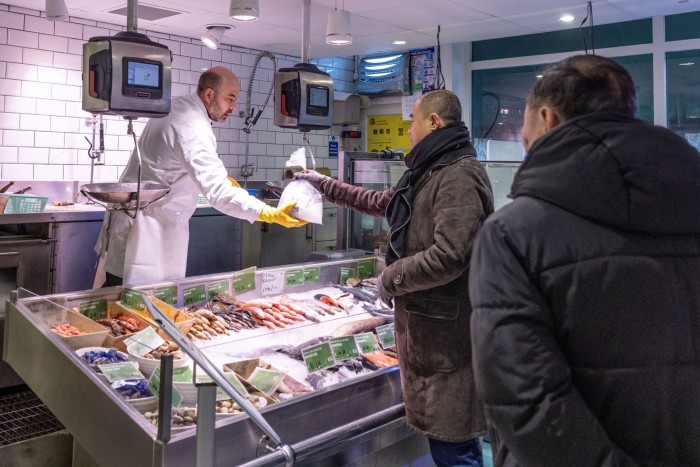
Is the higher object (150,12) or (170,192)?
(150,12)

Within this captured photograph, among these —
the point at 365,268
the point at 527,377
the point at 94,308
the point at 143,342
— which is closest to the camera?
the point at 527,377

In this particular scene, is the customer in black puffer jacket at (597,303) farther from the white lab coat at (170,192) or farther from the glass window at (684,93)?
the glass window at (684,93)

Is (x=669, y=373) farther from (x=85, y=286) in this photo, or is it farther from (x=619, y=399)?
(x=85, y=286)

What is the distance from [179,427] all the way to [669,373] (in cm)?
136

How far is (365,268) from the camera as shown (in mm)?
4180

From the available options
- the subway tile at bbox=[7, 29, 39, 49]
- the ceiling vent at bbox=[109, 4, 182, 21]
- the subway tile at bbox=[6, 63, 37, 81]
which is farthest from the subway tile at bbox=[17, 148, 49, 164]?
the ceiling vent at bbox=[109, 4, 182, 21]

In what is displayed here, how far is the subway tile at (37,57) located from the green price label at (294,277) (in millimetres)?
4555

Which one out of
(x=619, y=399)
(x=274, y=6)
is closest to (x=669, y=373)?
(x=619, y=399)

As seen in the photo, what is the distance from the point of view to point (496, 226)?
1300mm

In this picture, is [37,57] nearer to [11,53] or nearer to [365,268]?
[11,53]

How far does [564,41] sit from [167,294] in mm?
6255

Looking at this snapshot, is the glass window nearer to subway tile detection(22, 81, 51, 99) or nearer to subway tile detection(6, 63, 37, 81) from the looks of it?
subway tile detection(22, 81, 51, 99)

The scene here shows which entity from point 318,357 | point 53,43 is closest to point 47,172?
point 53,43

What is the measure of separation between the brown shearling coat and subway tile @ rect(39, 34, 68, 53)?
19.0 ft
